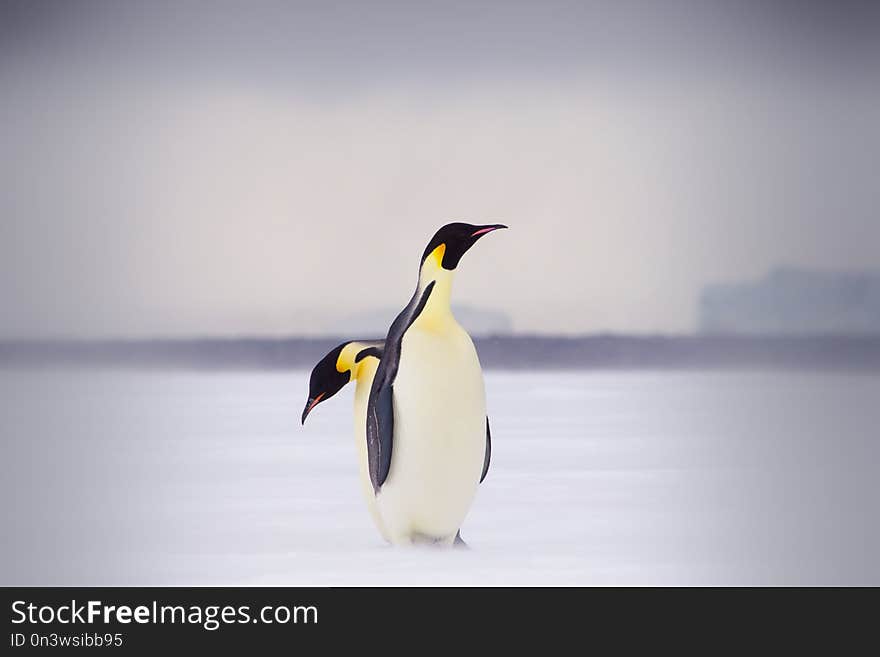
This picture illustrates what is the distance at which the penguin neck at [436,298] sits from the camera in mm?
2213

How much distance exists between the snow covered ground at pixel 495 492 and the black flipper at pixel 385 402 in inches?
8.1

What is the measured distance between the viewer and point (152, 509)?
2.95 metres

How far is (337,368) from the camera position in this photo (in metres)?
2.32

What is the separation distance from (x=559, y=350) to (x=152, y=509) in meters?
3.43

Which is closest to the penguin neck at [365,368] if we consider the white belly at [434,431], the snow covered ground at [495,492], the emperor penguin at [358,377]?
the emperor penguin at [358,377]

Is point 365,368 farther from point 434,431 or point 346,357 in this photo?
point 434,431

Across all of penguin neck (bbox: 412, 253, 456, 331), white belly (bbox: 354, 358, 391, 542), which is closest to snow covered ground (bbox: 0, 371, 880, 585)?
white belly (bbox: 354, 358, 391, 542)

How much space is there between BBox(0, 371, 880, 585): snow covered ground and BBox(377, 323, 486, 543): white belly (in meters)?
0.11

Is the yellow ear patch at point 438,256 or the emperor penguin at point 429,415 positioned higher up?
the yellow ear patch at point 438,256

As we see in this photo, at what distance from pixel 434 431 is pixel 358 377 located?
10.6 inches

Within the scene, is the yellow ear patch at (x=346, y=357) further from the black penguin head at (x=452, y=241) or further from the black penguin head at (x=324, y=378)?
the black penguin head at (x=452, y=241)

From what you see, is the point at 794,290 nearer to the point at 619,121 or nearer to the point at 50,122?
the point at 619,121

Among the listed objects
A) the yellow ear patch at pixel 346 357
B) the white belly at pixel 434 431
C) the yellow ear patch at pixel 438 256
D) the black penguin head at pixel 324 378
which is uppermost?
the yellow ear patch at pixel 438 256

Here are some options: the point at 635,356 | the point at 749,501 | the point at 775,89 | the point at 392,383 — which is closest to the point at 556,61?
the point at 775,89
